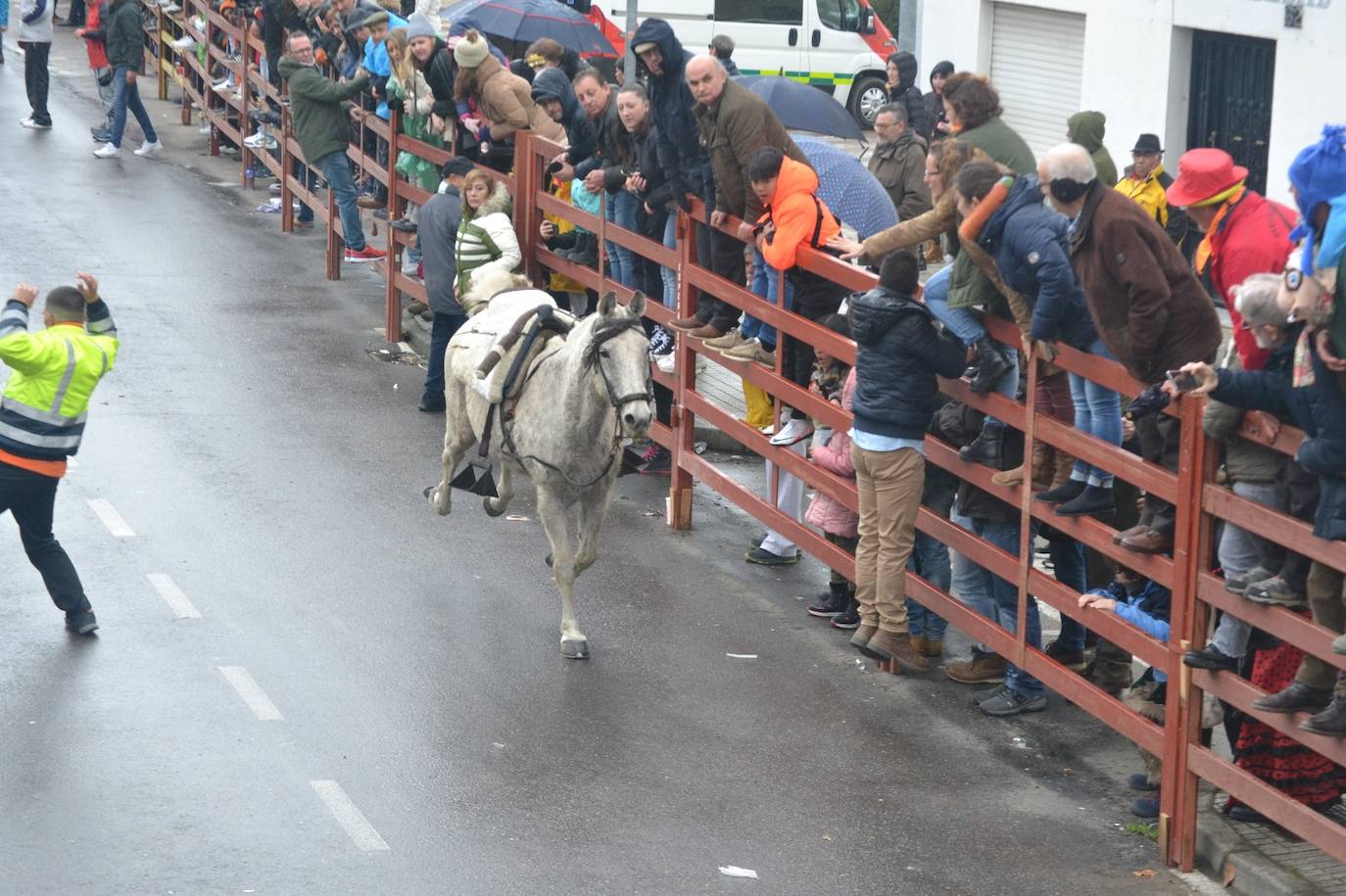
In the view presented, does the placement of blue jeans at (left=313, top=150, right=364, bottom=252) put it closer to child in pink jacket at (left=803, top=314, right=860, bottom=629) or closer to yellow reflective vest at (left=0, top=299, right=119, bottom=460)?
child in pink jacket at (left=803, top=314, right=860, bottom=629)

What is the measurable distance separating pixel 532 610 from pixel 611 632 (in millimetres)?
555

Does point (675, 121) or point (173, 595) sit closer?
point (173, 595)

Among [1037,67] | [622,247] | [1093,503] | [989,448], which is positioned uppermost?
[1037,67]

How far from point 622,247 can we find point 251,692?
5278 mm

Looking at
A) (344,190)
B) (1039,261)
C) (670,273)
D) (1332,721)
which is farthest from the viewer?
(344,190)

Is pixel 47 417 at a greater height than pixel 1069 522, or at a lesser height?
greater

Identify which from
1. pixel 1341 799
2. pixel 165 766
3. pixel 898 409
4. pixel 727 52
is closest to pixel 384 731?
pixel 165 766

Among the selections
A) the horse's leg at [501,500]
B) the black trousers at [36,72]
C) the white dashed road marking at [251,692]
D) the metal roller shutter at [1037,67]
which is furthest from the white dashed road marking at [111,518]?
the black trousers at [36,72]

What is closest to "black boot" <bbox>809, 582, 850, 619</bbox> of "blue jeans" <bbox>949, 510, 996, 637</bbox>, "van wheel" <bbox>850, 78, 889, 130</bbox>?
"blue jeans" <bbox>949, 510, 996, 637</bbox>

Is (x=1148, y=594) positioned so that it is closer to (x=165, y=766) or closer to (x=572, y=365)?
(x=572, y=365)

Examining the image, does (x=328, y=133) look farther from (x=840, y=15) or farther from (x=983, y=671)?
(x=840, y=15)

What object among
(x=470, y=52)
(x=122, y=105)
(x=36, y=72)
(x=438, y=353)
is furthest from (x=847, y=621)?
(x=36, y=72)

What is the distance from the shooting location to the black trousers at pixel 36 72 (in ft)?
85.0

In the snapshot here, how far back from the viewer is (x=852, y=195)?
43.2 feet
